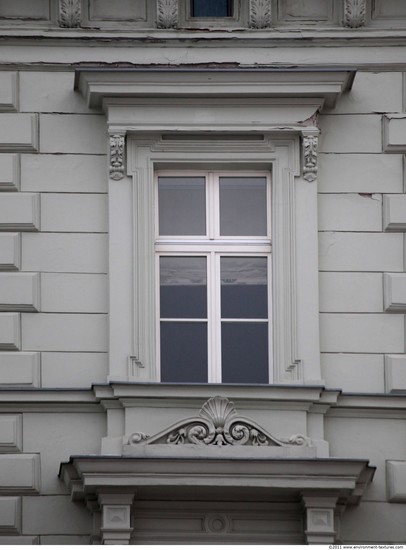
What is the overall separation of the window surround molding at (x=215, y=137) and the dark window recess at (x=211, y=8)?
28.5 inches

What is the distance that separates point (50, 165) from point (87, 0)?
1.48 meters

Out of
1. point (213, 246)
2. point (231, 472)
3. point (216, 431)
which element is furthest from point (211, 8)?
point (231, 472)

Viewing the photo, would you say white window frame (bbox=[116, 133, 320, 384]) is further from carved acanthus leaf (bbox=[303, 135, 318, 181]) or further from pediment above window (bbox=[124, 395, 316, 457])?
pediment above window (bbox=[124, 395, 316, 457])

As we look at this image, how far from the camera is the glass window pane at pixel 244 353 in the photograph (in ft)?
61.8

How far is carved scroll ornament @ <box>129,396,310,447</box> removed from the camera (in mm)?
18219

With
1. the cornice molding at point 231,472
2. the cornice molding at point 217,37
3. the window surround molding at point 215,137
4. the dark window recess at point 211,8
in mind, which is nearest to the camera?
the cornice molding at point 231,472

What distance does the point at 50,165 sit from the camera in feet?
62.8

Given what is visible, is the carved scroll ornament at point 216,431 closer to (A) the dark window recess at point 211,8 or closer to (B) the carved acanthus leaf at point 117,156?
(B) the carved acanthus leaf at point 117,156

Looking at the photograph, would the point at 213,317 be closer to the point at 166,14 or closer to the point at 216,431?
the point at 216,431

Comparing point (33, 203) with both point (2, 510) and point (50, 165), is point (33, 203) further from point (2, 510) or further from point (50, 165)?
point (2, 510)

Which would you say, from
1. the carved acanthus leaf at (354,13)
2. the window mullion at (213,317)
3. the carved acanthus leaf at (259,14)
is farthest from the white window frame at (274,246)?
the carved acanthus leaf at (354,13)

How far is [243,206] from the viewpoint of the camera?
63.1 feet

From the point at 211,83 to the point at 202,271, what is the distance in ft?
5.10

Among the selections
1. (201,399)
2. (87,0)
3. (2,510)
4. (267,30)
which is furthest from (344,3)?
(2,510)
